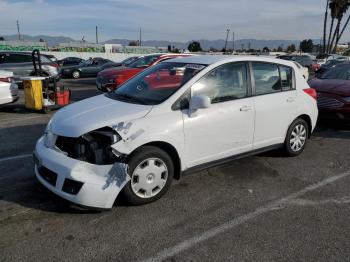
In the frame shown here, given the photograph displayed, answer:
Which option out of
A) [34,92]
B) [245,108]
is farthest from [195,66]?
[34,92]

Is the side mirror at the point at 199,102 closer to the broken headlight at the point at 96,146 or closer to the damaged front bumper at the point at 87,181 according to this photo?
the broken headlight at the point at 96,146

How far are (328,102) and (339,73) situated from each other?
1.64 meters

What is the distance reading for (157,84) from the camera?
15.2ft

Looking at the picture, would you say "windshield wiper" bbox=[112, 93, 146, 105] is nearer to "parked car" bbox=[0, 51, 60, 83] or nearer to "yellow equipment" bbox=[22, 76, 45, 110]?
"yellow equipment" bbox=[22, 76, 45, 110]

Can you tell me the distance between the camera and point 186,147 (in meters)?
4.09

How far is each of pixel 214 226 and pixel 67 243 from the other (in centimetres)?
141

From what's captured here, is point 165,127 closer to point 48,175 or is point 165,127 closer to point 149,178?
point 149,178

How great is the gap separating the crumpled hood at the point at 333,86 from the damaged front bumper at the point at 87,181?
18.5ft

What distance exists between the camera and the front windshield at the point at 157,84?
14.0ft

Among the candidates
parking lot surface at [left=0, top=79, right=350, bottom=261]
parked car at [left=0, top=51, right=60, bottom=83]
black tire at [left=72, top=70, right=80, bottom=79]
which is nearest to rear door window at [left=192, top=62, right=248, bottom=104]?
parking lot surface at [left=0, top=79, right=350, bottom=261]

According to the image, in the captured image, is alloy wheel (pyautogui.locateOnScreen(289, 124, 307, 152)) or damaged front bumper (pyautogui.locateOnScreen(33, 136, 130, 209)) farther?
alloy wheel (pyautogui.locateOnScreen(289, 124, 307, 152))

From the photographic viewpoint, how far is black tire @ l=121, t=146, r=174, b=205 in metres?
3.68

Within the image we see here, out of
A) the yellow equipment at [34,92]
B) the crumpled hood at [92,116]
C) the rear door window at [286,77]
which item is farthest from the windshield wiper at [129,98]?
the yellow equipment at [34,92]

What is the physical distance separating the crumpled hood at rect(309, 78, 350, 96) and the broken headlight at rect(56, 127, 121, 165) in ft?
18.4
